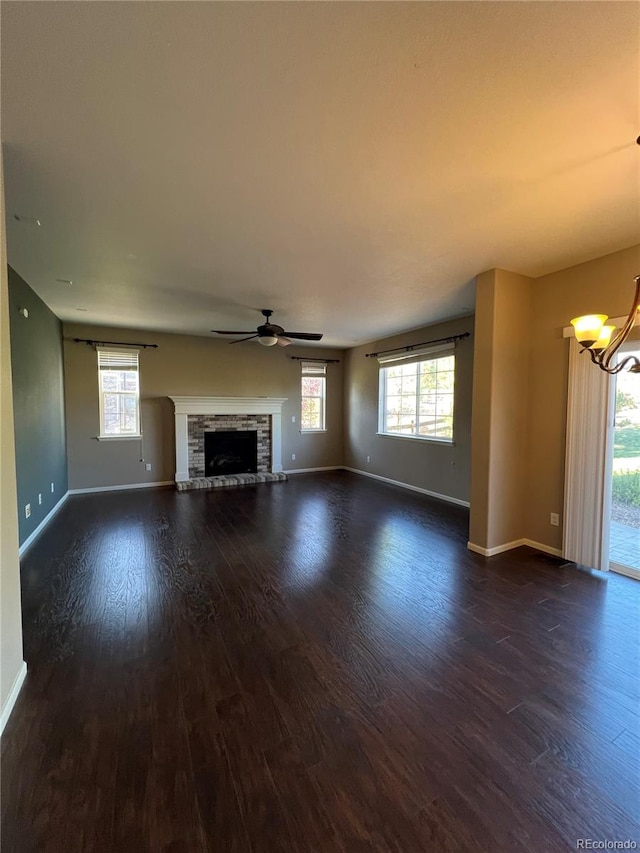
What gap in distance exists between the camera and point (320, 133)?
1.63 meters

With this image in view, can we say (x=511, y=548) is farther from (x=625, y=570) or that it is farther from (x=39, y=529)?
(x=39, y=529)

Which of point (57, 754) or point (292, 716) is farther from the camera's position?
point (292, 716)

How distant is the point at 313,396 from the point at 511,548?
5005 millimetres

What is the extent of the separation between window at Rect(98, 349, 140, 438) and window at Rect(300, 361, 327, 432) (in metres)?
3.20

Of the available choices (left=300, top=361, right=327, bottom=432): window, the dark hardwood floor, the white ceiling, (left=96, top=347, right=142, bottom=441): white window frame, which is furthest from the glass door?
(left=96, top=347, right=142, bottom=441): white window frame

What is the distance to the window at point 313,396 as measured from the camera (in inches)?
299

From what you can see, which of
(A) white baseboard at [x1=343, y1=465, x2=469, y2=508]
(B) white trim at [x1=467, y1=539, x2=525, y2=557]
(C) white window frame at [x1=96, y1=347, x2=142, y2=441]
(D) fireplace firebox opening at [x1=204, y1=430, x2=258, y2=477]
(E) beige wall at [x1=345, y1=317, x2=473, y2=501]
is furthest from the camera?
(D) fireplace firebox opening at [x1=204, y1=430, x2=258, y2=477]

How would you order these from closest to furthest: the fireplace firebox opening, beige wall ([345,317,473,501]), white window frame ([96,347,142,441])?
beige wall ([345,317,473,501]) → white window frame ([96,347,142,441]) → the fireplace firebox opening

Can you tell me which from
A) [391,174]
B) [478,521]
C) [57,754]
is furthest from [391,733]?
[391,174]

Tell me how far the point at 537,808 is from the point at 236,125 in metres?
2.98

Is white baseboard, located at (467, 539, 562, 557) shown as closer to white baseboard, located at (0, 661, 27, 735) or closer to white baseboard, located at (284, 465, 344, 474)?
white baseboard, located at (0, 661, 27, 735)

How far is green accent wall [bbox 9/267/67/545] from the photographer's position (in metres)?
3.44

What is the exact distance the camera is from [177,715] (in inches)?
65.2

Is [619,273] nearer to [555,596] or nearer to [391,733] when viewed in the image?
[555,596]
